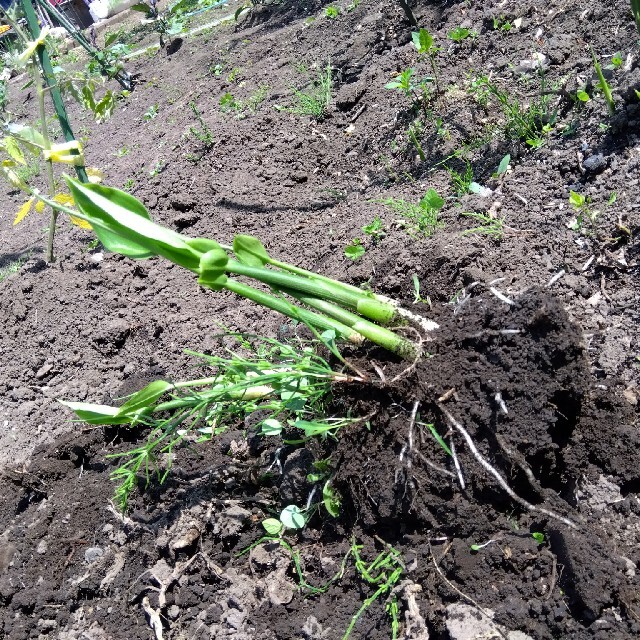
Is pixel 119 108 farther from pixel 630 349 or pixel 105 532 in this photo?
pixel 630 349

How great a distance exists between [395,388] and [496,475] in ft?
0.99

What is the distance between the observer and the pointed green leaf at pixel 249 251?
1.54m

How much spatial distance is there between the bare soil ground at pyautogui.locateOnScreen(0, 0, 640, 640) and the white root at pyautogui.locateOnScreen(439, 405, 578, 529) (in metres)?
0.01

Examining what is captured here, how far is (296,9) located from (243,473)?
4.52 m

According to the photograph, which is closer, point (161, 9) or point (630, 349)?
point (630, 349)

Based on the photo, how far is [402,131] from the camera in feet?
9.30

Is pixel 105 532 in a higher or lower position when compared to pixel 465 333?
lower

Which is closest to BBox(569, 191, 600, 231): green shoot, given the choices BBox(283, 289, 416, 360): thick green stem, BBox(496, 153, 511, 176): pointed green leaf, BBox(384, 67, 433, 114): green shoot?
BBox(496, 153, 511, 176): pointed green leaf

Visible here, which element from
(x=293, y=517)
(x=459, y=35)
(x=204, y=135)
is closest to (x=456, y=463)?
(x=293, y=517)

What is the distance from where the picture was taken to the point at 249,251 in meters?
1.55

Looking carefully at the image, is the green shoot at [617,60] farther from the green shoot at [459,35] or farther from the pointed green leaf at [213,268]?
the pointed green leaf at [213,268]

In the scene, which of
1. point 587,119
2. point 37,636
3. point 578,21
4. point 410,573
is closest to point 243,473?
point 410,573

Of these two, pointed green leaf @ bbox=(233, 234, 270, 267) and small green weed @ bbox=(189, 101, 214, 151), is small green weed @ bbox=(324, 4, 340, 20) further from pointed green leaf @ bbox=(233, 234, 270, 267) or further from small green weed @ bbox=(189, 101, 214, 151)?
pointed green leaf @ bbox=(233, 234, 270, 267)

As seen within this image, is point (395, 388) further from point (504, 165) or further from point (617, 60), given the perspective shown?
point (617, 60)
